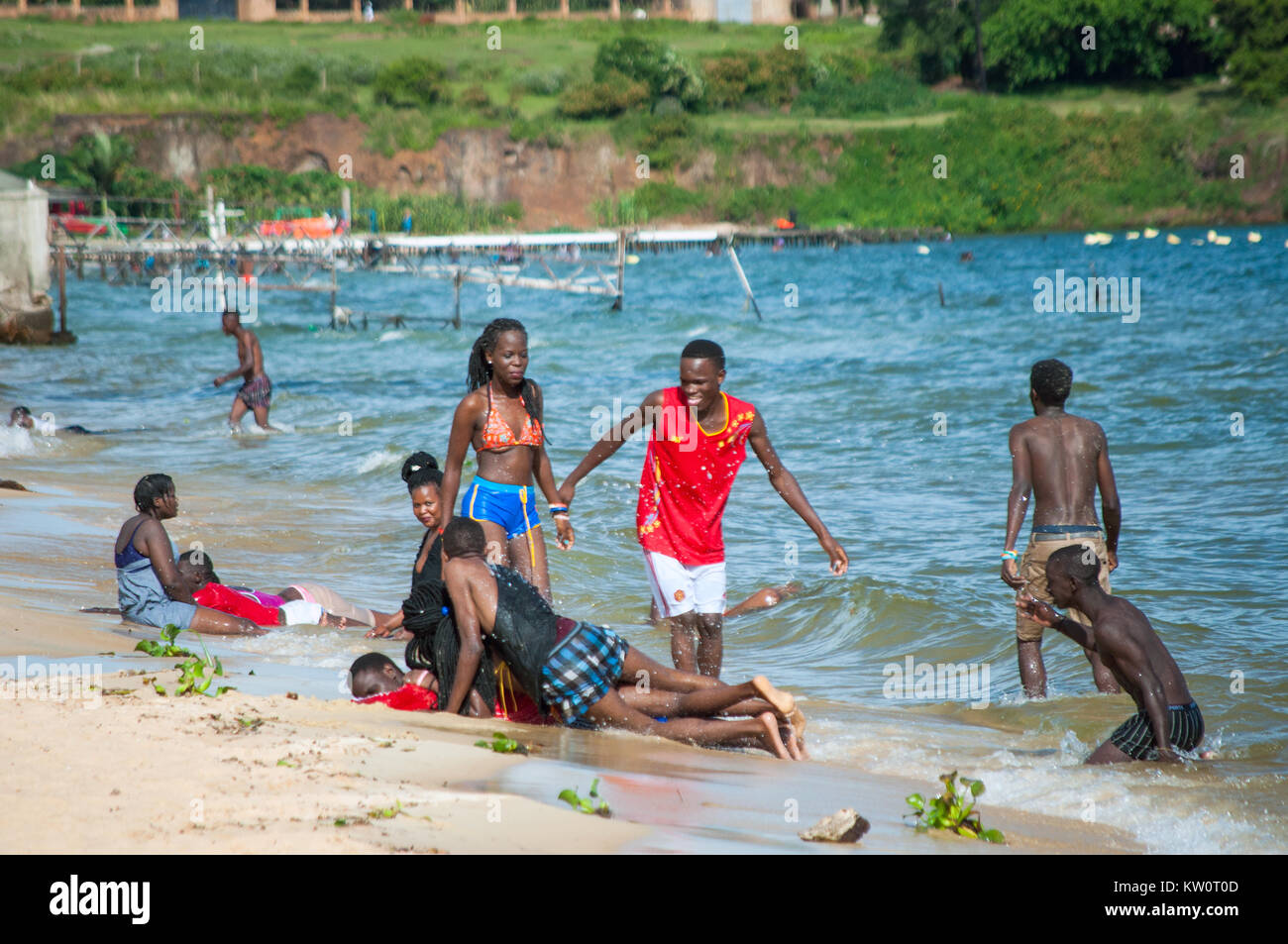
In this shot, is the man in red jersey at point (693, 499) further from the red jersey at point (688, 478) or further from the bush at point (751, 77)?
the bush at point (751, 77)

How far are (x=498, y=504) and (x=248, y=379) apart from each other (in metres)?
10.3

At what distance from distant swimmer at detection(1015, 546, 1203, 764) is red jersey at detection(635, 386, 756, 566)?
4.85ft

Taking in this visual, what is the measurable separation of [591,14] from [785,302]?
57.0 m

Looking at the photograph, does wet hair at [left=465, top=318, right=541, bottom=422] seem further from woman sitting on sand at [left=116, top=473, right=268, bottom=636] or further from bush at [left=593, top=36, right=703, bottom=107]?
bush at [left=593, top=36, right=703, bottom=107]

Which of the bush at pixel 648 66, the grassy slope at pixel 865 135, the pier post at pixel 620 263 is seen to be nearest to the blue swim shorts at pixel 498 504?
the pier post at pixel 620 263

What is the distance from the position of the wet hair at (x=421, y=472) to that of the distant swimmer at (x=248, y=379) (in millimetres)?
8786

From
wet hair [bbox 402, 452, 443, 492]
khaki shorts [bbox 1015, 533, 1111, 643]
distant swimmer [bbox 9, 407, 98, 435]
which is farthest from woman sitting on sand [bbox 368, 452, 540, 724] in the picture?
distant swimmer [bbox 9, 407, 98, 435]

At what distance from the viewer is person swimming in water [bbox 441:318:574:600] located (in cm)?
625

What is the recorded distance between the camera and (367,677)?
559 centimetres

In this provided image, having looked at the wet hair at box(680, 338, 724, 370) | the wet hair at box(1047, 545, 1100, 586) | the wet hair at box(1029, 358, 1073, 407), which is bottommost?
the wet hair at box(1047, 545, 1100, 586)

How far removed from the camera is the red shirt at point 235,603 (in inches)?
291

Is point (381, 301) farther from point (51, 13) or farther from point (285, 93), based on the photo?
point (51, 13)

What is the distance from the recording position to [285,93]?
67250 mm

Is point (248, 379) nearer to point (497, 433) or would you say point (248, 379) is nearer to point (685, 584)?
point (497, 433)
